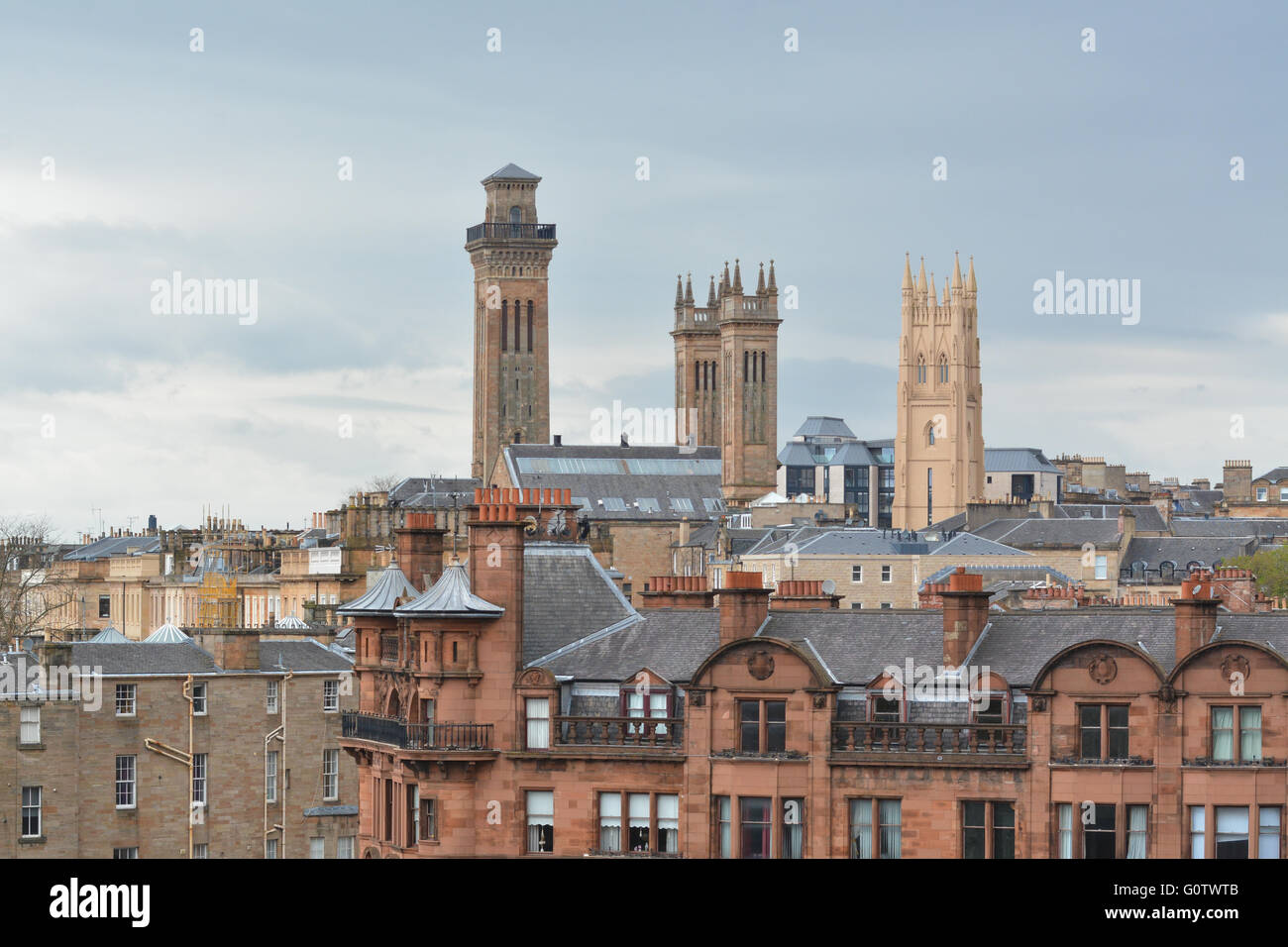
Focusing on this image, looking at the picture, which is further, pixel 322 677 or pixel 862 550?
pixel 862 550

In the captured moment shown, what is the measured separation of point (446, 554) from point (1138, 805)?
95.0 metres

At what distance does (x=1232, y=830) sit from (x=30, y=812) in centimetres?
3688

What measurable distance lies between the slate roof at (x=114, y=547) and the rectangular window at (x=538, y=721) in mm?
112847

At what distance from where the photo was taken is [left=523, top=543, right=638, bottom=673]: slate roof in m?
48.0

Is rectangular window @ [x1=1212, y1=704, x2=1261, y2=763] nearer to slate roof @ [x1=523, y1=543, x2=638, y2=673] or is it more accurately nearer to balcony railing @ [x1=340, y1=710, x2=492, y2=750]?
slate roof @ [x1=523, y1=543, x2=638, y2=673]

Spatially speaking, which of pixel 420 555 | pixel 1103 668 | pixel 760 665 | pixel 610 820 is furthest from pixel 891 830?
pixel 420 555

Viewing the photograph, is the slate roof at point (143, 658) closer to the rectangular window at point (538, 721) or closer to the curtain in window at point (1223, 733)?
the rectangular window at point (538, 721)

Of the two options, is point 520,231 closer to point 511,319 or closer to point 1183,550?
point 511,319

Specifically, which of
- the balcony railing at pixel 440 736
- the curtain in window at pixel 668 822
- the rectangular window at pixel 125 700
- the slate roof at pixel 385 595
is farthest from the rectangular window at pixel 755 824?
the rectangular window at pixel 125 700
